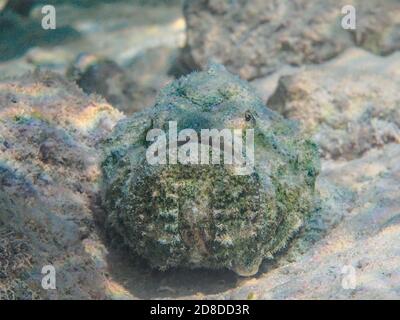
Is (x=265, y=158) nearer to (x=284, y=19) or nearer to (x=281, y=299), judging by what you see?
(x=281, y=299)

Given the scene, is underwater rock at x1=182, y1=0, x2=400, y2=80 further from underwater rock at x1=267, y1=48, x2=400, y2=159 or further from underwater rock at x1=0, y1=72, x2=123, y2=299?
underwater rock at x1=0, y1=72, x2=123, y2=299

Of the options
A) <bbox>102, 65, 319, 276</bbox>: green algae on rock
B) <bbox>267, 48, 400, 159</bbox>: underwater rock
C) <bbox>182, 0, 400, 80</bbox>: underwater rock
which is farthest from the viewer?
<bbox>182, 0, 400, 80</bbox>: underwater rock

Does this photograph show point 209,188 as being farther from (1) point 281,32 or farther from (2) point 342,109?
(1) point 281,32

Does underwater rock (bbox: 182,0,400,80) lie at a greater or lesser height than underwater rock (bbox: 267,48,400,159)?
greater

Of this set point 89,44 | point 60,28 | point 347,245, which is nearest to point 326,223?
point 347,245

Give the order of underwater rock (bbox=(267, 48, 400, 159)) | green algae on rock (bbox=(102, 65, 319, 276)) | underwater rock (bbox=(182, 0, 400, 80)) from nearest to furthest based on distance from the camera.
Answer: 1. green algae on rock (bbox=(102, 65, 319, 276))
2. underwater rock (bbox=(267, 48, 400, 159))
3. underwater rock (bbox=(182, 0, 400, 80))

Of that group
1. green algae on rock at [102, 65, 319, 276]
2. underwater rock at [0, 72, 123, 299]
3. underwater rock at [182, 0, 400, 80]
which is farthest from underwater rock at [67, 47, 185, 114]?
green algae on rock at [102, 65, 319, 276]

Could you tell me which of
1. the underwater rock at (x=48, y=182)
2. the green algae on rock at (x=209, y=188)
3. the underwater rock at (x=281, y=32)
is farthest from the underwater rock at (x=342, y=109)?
the underwater rock at (x=48, y=182)

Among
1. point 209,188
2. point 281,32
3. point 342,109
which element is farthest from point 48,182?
point 281,32
